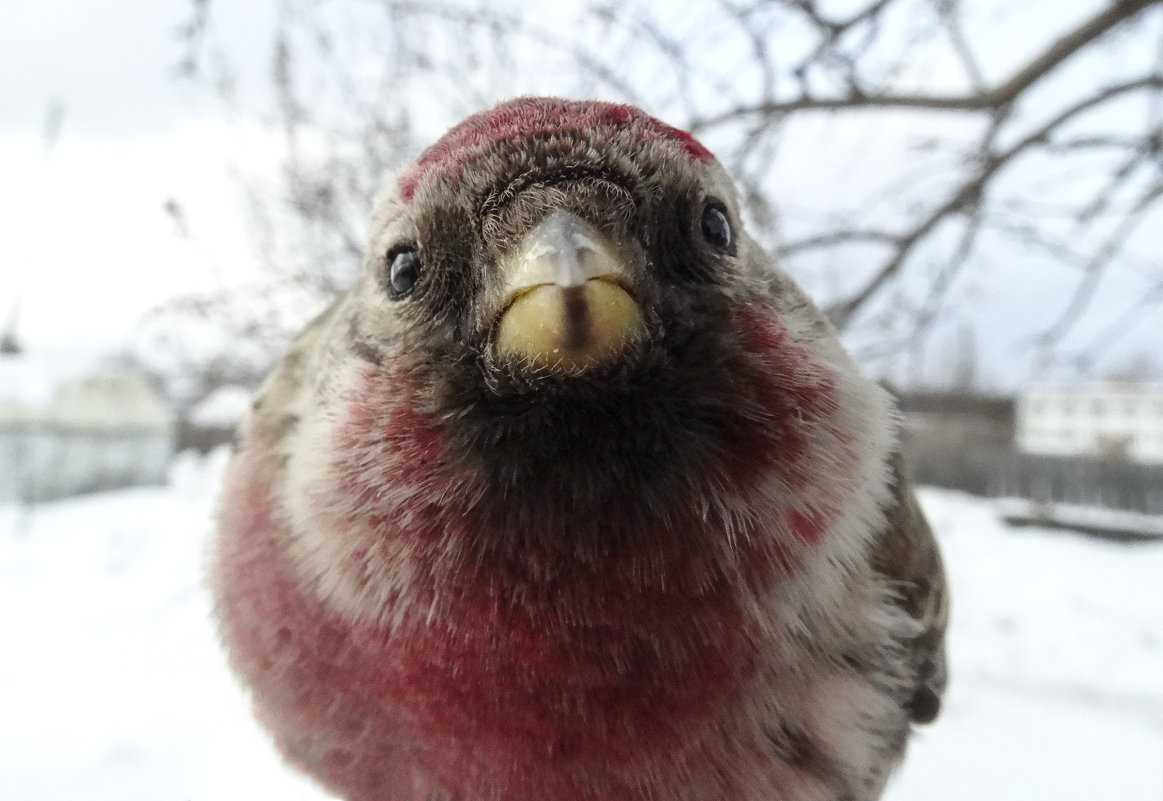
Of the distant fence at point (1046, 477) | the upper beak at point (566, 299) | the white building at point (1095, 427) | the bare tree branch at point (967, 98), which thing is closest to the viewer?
the upper beak at point (566, 299)

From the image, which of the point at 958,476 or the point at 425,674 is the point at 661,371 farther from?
the point at 958,476

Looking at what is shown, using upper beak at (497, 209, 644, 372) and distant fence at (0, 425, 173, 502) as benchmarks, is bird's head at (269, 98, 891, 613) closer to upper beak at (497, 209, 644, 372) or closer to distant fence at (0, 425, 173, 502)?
upper beak at (497, 209, 644, 372)

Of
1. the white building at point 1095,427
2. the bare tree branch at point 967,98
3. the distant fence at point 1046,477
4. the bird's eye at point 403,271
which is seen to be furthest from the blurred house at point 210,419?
the white building at point 1095,427

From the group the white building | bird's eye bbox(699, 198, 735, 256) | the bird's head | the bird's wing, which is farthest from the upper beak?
the white building

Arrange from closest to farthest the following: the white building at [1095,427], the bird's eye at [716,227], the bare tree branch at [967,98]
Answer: the bird's eye at [716,227]
the bare tree branch at [967,98]
the white building at [1095,427]

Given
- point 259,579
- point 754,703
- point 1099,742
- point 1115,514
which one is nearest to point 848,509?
point 754,703

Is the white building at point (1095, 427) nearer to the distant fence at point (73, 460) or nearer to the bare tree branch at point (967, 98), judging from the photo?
the bare tree branch at point (967, 98)

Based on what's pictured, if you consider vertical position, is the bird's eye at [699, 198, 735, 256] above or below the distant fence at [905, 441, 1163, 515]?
above

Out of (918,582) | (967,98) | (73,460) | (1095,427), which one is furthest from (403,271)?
(1095,427)
